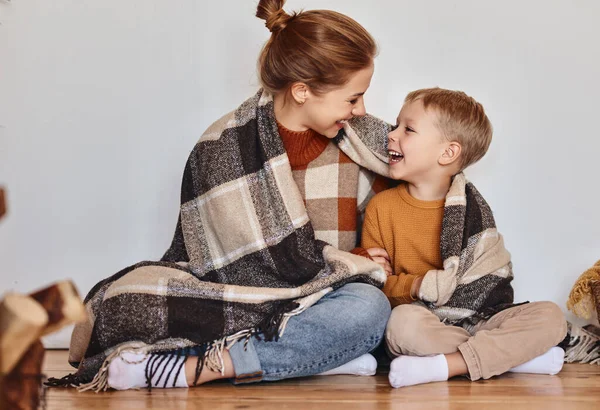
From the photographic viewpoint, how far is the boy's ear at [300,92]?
1750 millimetres

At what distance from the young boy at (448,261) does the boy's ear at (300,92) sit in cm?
24

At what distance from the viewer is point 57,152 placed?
83.4 inches

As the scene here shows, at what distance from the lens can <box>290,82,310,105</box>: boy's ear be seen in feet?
5.74

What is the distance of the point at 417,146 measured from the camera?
5.86ft

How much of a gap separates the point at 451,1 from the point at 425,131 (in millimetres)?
501

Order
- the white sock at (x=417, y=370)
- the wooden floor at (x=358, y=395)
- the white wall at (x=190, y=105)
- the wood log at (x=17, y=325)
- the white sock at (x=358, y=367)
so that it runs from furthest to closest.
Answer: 1. the white wall at (x=190, y=105)
2. the white sock at (x=358, y=367)
3. the white sock at (x=417, y=370)
4. the wooden floor at (x=358, y=395)
5. the wood log at (x=17, y=325)

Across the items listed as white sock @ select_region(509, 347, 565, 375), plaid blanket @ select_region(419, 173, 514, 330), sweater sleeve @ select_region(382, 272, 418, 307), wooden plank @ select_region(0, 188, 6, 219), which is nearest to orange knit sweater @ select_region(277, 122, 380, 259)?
sweater sleeve @ select_region(382, 272, 418, 307)

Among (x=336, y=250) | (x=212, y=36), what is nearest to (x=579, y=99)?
(x=336, y=250)

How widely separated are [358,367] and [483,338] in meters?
0.27

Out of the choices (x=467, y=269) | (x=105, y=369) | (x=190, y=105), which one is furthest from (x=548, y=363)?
(x=190, y=105)

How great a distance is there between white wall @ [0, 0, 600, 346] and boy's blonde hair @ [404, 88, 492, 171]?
290mm

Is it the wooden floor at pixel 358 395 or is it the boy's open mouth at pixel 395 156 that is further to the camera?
the boy's open mouth at pixel 395 156

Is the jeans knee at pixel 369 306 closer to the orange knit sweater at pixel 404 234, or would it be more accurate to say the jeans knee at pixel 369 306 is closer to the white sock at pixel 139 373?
the orange knit sweater at pixel 404 234

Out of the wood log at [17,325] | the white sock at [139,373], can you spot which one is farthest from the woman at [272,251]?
the wood log at [17,325]
